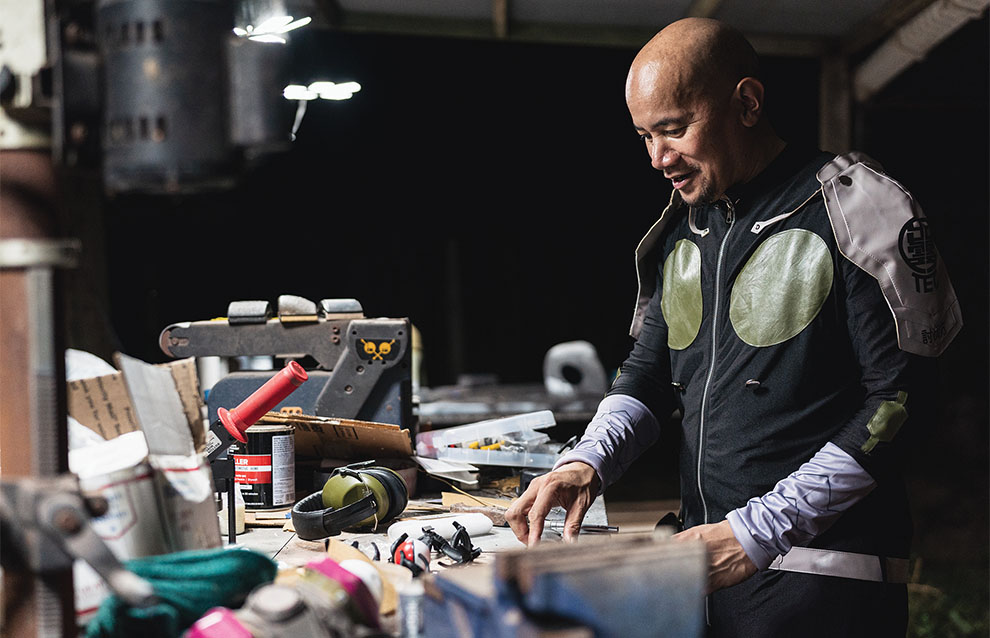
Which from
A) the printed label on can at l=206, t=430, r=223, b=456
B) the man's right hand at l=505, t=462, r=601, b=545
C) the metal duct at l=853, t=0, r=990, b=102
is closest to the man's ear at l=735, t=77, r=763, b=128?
the man's right hand at l=505, t=462, r=601, b=545

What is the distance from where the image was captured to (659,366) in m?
2.09

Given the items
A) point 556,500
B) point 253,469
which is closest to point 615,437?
point 556,500

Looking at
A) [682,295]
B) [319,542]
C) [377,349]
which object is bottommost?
[319,542]

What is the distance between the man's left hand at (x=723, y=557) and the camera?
4.67ft

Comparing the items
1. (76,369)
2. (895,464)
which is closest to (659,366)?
(895,464)

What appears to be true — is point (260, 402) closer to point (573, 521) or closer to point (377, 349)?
point (377, 349)

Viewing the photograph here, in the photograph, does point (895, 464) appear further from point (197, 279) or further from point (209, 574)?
point (197, 279)

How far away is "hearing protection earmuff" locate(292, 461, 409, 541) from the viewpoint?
1634 millimetres

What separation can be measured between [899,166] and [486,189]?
10.5 ft

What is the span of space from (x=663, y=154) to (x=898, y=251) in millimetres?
507

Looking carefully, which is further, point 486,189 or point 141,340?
point 486,189

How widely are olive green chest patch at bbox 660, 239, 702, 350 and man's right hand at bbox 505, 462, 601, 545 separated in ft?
1.40

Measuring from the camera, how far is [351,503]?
1706 mm

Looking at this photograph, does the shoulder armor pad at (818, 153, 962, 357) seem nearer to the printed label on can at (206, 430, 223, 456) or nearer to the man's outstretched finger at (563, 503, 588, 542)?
the man's outstretched finger at (563, 503, 588, 542)
